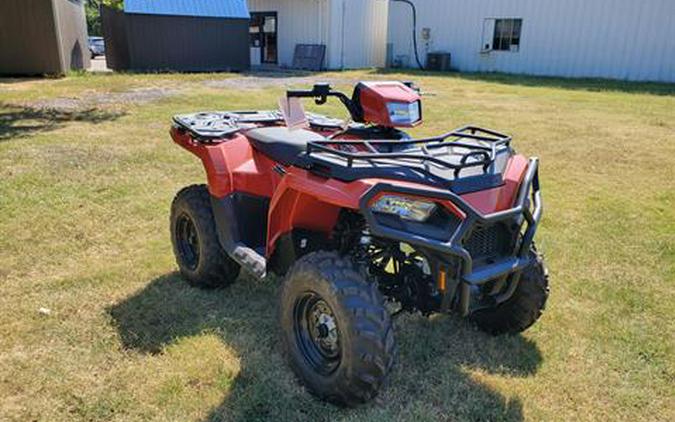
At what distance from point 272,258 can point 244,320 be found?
1.91 feet

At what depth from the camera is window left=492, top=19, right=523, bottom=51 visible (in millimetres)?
21139

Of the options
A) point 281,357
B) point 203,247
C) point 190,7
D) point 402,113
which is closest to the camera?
point 402,113

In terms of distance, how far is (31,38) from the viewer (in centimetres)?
1658

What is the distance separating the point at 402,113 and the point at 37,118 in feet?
29.6

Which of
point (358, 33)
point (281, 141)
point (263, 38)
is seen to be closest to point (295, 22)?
point (263, 38)

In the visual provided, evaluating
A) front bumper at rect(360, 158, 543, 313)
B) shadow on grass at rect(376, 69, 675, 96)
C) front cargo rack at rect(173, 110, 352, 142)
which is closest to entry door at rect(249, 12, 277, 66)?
shadow on grass at rect(376, 69, 675, 96)

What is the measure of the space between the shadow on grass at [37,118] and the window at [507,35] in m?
15.6

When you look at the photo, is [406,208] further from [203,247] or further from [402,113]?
[203,247]

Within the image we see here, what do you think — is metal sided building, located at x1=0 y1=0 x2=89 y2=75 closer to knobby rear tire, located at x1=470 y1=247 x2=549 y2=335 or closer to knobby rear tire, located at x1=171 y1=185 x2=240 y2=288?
knobby rear tire, located at x1=171 y1=185 x2=240 y2=288

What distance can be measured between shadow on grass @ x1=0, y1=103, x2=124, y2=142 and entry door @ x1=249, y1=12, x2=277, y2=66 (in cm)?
1454

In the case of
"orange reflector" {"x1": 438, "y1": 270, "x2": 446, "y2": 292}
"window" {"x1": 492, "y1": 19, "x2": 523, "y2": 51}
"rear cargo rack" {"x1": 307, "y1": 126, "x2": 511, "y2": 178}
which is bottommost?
"orange reflector" {"x1": 438, "y1": 270, "x2": 446, "y2": 292}

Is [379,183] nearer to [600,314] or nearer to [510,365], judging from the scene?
[510,365]

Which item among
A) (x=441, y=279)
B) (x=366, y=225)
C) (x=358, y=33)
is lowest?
(x=441, y=279)

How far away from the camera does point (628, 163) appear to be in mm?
7500
